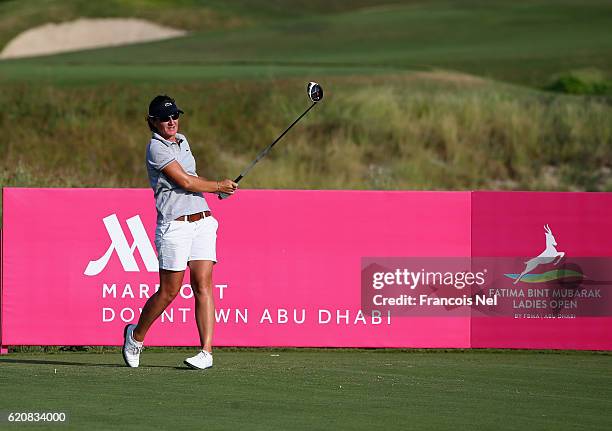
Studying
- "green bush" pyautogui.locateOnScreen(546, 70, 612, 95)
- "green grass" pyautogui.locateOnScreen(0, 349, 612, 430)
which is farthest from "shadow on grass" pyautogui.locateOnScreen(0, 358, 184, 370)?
"green bush" pyautogui.locateOnScreen(546, 70, 612, 95)

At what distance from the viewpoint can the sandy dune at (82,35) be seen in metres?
51.3

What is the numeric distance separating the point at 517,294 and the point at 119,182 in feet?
33.1

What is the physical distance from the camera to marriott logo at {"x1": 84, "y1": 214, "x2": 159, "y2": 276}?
10.9m

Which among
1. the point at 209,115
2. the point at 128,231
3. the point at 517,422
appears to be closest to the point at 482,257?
the point at 128,231

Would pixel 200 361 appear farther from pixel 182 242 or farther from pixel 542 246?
pixel 542 246

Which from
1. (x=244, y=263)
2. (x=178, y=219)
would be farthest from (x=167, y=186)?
(x=244, y=263)

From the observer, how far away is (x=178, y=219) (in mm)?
8766

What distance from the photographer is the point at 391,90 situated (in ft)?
83.0

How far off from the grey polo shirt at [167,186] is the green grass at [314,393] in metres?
1.00

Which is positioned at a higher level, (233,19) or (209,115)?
(233,19)

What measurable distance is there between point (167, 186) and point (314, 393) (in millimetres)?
1806

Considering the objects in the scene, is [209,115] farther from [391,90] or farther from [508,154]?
[508,154]

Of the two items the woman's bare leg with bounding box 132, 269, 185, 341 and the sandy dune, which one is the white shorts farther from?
the sandy dune

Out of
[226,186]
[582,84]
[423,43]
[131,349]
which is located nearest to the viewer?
[226,186]
